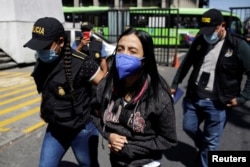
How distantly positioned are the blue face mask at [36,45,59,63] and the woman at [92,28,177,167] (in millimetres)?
670

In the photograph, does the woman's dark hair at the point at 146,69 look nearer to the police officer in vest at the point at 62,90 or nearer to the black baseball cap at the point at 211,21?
the police officer in vest at the point at 62,90

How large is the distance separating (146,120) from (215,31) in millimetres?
1676

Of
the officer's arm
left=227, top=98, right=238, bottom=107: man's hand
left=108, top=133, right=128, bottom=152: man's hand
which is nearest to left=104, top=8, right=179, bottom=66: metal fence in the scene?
left=227, top=98, right=238, bottom=107: man's hand

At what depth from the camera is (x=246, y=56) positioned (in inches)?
124

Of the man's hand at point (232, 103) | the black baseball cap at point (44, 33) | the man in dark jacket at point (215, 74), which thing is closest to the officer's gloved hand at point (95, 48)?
the man in dark jacket at point (215, 74)

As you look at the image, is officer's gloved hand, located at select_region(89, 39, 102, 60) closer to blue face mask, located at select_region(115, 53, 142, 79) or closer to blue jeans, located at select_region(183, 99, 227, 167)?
blue jeans, located at select_region(183, 99, 227, 167)

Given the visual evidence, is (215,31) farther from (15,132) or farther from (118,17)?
(118,17)

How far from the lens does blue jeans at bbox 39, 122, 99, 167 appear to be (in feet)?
8.63

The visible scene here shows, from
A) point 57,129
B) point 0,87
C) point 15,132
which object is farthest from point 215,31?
point 0,87

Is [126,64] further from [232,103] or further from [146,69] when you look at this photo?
[232,103]

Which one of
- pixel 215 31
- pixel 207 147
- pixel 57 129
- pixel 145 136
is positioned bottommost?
pixel 207 147

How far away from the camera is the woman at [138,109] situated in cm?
194

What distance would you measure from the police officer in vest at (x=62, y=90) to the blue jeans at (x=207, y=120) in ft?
4.36

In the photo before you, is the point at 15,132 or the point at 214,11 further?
the point at 15,132
